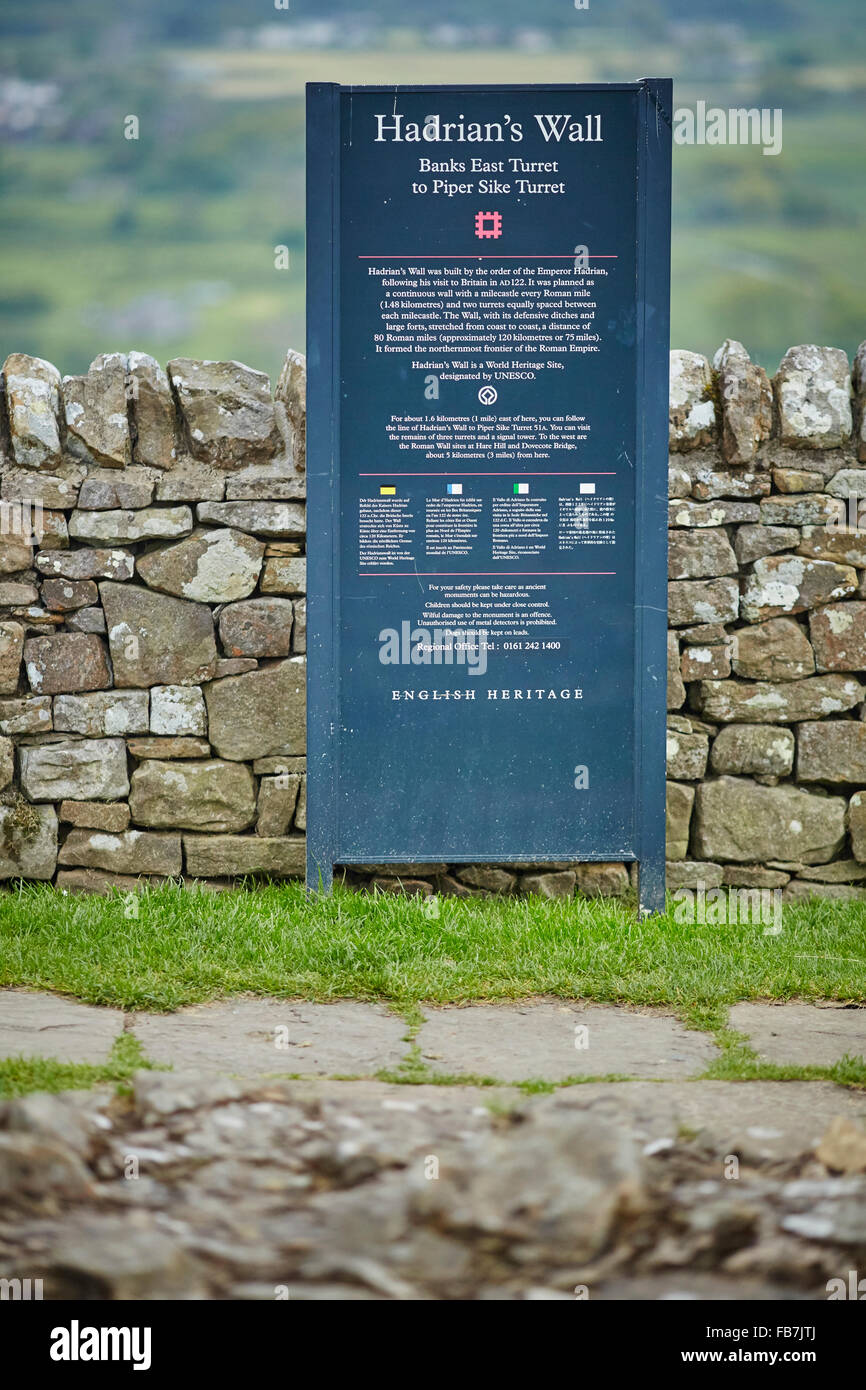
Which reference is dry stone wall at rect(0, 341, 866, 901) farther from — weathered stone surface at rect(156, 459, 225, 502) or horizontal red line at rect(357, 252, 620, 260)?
horizontal red line at rect(357, 252, 620, 260)

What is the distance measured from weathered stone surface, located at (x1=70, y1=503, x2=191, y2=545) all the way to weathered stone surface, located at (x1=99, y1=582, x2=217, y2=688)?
0.68ft

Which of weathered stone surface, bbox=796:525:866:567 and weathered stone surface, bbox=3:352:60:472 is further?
weathered stone surface, bbox=796:525:866:567

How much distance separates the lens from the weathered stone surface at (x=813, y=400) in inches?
193

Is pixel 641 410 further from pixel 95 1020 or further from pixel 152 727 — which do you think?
pixel 95 1020

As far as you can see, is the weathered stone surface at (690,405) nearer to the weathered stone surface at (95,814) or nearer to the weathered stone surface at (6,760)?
the weathered stone surface at (95,814)

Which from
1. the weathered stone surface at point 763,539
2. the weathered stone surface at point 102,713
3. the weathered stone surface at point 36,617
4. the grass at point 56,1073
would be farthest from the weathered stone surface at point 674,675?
the grass at point 56,1073

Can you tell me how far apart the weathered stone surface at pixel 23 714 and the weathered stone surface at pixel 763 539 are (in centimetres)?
297

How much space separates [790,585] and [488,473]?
140 cm

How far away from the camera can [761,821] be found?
4977 mm

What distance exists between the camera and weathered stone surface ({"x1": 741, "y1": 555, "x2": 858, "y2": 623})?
16.2 ft

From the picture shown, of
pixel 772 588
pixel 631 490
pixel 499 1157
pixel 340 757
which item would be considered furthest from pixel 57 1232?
pixel 772 588

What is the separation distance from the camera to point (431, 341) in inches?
178

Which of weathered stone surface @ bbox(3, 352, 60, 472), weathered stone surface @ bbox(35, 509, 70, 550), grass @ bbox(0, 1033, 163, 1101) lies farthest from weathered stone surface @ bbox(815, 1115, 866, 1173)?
weathered stone surface @ bbox(3, 352, 60, 472)

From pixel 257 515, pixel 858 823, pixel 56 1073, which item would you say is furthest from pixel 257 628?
pixel 858 823
